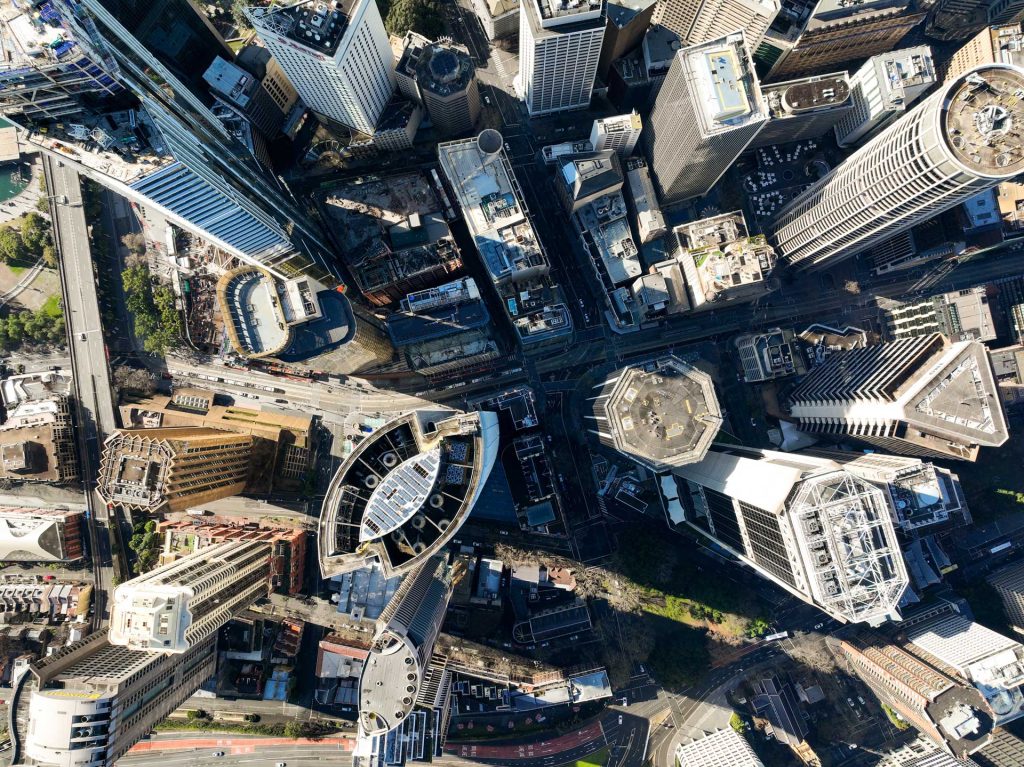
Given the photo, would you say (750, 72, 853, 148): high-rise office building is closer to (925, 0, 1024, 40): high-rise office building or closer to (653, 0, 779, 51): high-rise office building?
(653, 0, 779, 51): high-rise office building

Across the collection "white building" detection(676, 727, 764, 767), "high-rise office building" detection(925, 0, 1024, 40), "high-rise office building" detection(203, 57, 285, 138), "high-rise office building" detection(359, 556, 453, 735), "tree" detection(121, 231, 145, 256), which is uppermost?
"high-rise office building" detection(203, 57, 285, 138)

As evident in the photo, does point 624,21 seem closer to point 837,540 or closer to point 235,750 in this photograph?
point 837,540

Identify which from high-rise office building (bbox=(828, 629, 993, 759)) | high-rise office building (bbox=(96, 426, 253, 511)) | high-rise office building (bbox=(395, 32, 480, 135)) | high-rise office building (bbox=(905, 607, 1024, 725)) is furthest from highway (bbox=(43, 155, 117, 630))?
high-rise office building (bbox=(905, 607, 1024, 725))

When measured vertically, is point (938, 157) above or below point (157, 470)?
above

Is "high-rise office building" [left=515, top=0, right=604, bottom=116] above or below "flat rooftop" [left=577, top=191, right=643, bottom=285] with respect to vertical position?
above

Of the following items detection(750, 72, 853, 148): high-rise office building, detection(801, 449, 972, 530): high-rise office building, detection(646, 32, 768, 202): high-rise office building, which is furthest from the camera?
detection(750, 72, 853, 148): high-rise office building

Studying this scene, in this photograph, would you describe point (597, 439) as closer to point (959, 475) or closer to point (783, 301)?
point (783, 301)

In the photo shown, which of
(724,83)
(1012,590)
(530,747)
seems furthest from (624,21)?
(530,747)
